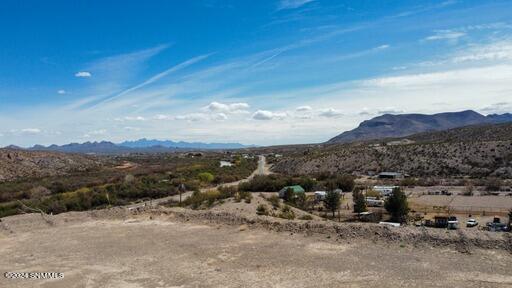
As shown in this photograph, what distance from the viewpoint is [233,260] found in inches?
606

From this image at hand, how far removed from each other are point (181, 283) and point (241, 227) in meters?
6.67

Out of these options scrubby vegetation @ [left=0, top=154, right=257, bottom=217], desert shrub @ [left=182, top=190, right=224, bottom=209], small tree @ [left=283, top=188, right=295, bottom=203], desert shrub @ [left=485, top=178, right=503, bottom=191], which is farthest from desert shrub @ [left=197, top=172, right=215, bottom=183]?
desert shrub @ [left=485, top=178, right=503, bottom=191]

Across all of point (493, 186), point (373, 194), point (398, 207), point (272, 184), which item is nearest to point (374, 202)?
point (373, 194)

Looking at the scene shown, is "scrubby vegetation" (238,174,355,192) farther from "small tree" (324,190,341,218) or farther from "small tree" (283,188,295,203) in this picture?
"small tree" (324,190,341,218)

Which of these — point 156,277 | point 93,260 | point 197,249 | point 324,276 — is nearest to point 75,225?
point 93,260

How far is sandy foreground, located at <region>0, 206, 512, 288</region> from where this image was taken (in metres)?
13.1

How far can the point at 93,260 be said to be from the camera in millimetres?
16344

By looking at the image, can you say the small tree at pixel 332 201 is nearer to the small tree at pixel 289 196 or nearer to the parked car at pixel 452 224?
the small tree at pixel 289 196

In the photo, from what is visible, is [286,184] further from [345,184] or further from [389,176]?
[389,176]

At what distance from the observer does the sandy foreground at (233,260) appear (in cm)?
1308

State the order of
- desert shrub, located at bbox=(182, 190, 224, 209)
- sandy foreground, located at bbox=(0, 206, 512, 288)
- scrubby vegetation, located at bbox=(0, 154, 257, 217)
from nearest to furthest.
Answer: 1. sandy foreground, located at bbox=(0, 206, 512, 288)
2. desert shrub, located at bbox=(182, 190, 224, 209)
3. scrubby vegetation, located at bbox=(0, 154, 257, 217)

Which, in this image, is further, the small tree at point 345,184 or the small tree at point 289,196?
the small tree at point 345,184

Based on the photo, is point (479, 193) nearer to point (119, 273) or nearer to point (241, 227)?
point (241, 227)

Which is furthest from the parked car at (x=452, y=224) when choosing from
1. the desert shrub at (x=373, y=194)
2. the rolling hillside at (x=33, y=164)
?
the rolling hillside at (x=33, y=164)
